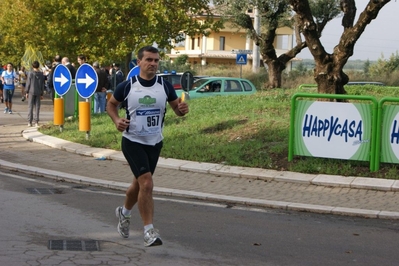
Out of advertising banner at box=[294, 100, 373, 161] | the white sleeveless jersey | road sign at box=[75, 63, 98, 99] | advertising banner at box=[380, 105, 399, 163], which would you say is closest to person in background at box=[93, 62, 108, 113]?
road sign at box=[75, 63, 98, 99]

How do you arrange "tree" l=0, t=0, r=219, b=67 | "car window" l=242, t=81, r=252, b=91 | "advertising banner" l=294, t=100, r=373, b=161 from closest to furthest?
1. "advertising banner" l=294, t=100, r=373, b=161
2. "car window" l=242, t=81, r=252, b=91
3. "tree" l=0, t=0, r=219, b=67

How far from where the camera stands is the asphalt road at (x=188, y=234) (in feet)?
22.5

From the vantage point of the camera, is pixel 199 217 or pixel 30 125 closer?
pixel 199 217

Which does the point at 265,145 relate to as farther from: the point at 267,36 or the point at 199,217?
the point at 267,36

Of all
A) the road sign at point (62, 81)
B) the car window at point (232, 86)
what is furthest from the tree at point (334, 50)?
the car window at point (232, 86)

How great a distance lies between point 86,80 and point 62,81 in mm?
1182

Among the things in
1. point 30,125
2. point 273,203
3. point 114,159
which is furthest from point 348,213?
point 30,125

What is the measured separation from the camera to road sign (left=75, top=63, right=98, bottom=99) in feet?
52.8

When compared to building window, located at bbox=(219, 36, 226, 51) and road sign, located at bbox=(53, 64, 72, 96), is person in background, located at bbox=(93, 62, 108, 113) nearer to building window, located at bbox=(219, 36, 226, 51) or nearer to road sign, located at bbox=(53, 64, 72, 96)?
road sign, located at bbox=(53, 64, 72, 96)

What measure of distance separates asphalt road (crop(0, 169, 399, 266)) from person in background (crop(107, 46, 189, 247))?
0.51 metres

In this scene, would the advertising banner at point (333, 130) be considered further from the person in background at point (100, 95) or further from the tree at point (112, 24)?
the tree at point (112, 24)

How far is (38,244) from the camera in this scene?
7254 millimetres

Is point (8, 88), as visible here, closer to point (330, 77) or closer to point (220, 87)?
point (220, 87)

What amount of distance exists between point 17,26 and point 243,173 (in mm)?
29919
